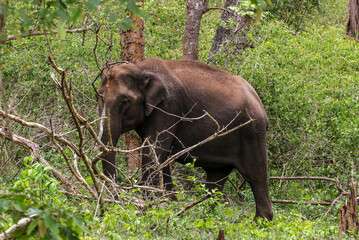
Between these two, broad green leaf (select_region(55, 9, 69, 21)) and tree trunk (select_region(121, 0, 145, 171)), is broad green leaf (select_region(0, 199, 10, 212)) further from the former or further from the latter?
tree trunk (select_region(121, 0, 145, 171))

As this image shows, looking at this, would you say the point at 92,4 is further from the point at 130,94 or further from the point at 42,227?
the point at 130,94

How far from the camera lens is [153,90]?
8.17 metres

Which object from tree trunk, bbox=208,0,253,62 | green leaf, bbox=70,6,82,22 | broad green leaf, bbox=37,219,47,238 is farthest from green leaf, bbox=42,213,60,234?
tree trunk, bbox=208,0,253,62

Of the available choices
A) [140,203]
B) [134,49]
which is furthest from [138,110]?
[140,203]

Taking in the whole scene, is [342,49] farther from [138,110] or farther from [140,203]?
[140,203]

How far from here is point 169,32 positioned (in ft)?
37.2

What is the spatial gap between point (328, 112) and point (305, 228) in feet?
11.1

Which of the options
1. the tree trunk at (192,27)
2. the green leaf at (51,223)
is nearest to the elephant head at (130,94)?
the tree trunk at (192,27)

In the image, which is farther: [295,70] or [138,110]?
[295,70]

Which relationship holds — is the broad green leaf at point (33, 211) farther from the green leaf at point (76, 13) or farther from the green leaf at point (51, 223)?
the green leaf at point (76, 13)

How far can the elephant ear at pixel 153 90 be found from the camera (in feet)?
26.7

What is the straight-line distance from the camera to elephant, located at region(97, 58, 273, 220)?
8125mm

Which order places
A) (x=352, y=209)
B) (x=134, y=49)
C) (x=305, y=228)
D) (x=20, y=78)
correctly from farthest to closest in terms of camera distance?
(x=20, y=78) → (x=134, y=49) → (x=352, y=209) → (x=305, y=228)

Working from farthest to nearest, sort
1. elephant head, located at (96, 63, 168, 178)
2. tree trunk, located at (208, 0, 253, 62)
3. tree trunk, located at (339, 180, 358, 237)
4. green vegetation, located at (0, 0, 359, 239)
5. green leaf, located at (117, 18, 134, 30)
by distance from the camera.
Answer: tree trunk, located at (208, 0, 253, 62), green vegetation, located at (0, 0, 359, 239), elephant head, located at (96, 63, 168, 178), tree trunk, located at (339, 180, 358, 237), green leaf, located at (117, 18, 134, 30)
